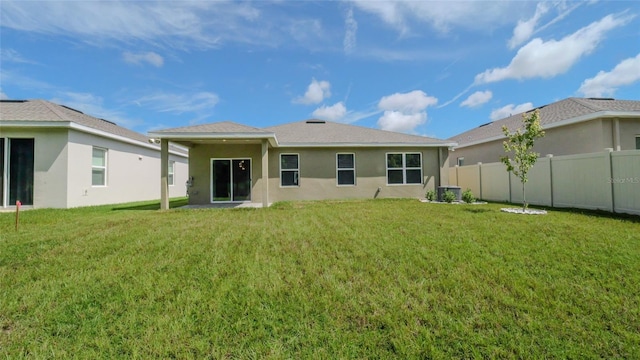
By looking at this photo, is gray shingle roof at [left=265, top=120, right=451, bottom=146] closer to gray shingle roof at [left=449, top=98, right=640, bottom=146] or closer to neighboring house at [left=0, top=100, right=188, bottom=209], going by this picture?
gray shingle roof at [left=449, top=98, right=640, bottom=146]

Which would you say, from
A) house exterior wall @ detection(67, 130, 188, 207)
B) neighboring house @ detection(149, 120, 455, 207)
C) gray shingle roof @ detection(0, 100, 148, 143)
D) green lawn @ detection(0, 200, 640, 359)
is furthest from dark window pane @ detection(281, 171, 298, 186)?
gray shingle roof @ detection(0, 100, 148, 143)

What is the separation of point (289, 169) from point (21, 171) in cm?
1066

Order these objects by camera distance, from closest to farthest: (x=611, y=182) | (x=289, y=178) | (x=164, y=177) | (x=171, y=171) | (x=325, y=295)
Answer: (x=325, y=295) < (x=611, y=182) < (x=164, y=177) < (x=289, y=178) < (x=171, y=171)

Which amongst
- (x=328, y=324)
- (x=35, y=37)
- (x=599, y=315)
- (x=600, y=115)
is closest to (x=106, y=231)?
(x=328, y=324)

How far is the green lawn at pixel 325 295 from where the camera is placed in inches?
91.4

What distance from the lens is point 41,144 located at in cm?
1061

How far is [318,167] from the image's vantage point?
13.8 metres

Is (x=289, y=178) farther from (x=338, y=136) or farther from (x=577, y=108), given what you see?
(x=577, y=108)

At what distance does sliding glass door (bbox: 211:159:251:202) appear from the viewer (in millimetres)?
13211

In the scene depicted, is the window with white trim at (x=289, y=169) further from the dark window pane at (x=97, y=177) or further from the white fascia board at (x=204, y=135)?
the dark window pane at (x=97, y=177)

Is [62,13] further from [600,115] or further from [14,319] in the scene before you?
[600,115]

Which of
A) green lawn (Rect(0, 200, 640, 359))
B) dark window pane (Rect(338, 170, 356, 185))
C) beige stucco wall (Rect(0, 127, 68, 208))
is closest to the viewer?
green lawn (Rect(0, 200, 640, 359))

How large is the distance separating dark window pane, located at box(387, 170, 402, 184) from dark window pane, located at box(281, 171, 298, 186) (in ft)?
15.9

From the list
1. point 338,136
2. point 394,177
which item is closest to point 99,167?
point 338,136
